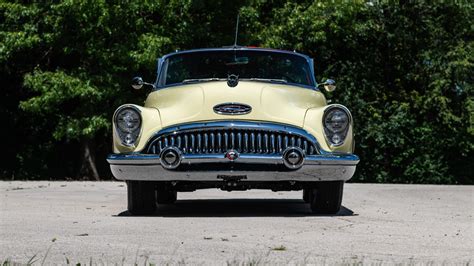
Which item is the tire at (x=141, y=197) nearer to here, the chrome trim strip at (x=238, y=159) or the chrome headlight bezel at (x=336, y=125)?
the chrome trim strip at (x=238, y=159)

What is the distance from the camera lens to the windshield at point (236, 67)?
1118 cm

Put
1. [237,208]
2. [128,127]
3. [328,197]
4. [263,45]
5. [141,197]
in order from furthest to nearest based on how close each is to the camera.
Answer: [263,45], [237,208], [328,197], [141,197], [128,127]

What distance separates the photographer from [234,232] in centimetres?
860

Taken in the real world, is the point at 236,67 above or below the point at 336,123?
above

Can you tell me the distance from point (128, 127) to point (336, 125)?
1998mm

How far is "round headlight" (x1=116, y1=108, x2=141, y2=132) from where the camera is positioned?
10055 millimetres

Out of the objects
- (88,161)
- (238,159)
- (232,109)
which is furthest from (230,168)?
(88,161)

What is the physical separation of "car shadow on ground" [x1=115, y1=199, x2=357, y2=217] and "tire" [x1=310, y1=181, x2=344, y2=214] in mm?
165

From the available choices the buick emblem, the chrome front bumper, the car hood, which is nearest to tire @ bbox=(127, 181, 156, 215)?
the chrome front bumper

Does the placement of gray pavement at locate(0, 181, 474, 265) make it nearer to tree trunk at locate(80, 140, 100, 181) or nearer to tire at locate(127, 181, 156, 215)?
tire at locate(127, 181, 156, 215)

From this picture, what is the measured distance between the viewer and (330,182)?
10.4m

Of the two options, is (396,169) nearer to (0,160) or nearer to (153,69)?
(153,69)

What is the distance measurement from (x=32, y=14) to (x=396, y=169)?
37.1 feet

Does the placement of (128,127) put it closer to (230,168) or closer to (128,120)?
(128,120)
